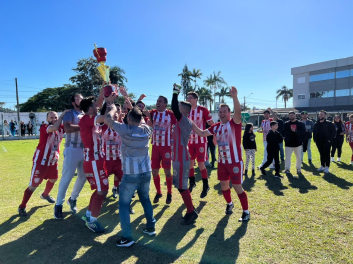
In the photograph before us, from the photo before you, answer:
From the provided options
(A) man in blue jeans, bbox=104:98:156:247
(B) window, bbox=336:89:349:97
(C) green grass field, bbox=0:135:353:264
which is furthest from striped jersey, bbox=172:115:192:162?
(B) window, bbox=336:89:349:97

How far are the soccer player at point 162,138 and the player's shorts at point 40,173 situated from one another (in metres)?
2.17

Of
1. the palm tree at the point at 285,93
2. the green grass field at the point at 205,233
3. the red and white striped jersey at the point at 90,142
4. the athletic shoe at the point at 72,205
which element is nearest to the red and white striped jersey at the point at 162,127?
the green grass field at the point at 205,233

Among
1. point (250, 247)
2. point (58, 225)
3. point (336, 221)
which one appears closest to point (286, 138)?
point (336, 221)

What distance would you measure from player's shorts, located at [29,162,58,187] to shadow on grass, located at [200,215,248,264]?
3.51 m

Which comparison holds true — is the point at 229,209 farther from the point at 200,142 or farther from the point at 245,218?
the point at 200,142

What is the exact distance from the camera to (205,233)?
4133mm

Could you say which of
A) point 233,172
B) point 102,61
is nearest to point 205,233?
point 233,172

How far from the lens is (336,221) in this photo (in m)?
4.46

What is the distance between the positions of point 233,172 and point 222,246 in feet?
4.37

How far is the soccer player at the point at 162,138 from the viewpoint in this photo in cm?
549

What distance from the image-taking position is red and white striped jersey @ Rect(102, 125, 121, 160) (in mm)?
5297

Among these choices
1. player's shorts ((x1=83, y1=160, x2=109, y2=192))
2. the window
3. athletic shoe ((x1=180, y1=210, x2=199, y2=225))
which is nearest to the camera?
player's shorts ((x1=83, y1=160, x2=109, y2=192))

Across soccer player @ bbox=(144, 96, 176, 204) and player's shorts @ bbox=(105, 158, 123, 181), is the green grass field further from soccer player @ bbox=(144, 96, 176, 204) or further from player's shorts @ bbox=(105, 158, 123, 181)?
player's shorts @ bbox=(105, 158, 123, 181)

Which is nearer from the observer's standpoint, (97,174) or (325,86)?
(97,174)
